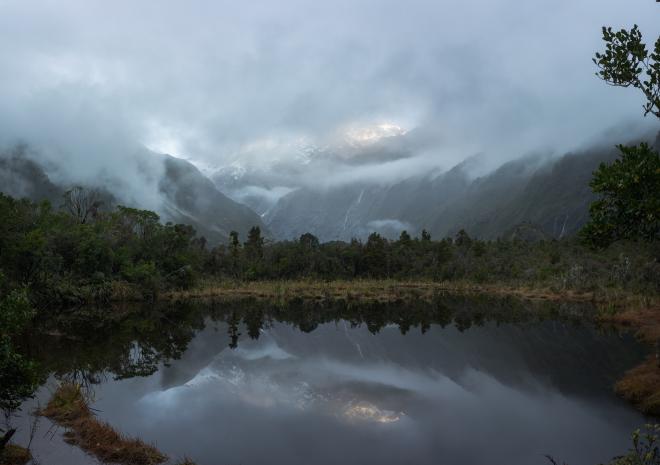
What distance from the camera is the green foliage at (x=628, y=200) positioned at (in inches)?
394

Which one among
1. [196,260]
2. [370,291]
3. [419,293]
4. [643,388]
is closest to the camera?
[643,388]

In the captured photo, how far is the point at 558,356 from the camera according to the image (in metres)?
26.1

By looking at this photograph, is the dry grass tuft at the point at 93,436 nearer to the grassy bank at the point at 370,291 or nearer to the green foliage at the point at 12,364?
the green foliage at the point at 12,364

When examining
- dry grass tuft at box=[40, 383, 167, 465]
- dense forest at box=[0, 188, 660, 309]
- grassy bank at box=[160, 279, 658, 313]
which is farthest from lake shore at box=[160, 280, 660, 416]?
dry grass tuft at box=[40, 383, 167, 465]

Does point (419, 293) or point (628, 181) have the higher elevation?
point (628, 181)

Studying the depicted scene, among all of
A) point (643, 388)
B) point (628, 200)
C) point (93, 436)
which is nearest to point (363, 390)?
point (93, 436)

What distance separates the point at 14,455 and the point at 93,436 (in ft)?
6.82

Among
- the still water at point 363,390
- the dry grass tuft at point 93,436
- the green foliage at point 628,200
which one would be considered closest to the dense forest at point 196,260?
the still water at point 363,390

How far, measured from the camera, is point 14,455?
430 inches

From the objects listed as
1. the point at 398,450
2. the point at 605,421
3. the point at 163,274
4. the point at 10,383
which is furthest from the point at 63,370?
the point at 163,274

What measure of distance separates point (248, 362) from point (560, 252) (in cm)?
6826

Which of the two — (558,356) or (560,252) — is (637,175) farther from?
(560,252)

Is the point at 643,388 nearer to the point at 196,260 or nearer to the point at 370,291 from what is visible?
the point at 370,291

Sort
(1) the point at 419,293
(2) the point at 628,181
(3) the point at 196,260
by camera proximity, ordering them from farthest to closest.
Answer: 1. (3) the point at 196,260
2. (1) the point at 419,293
3. (2) the point at 628,181
